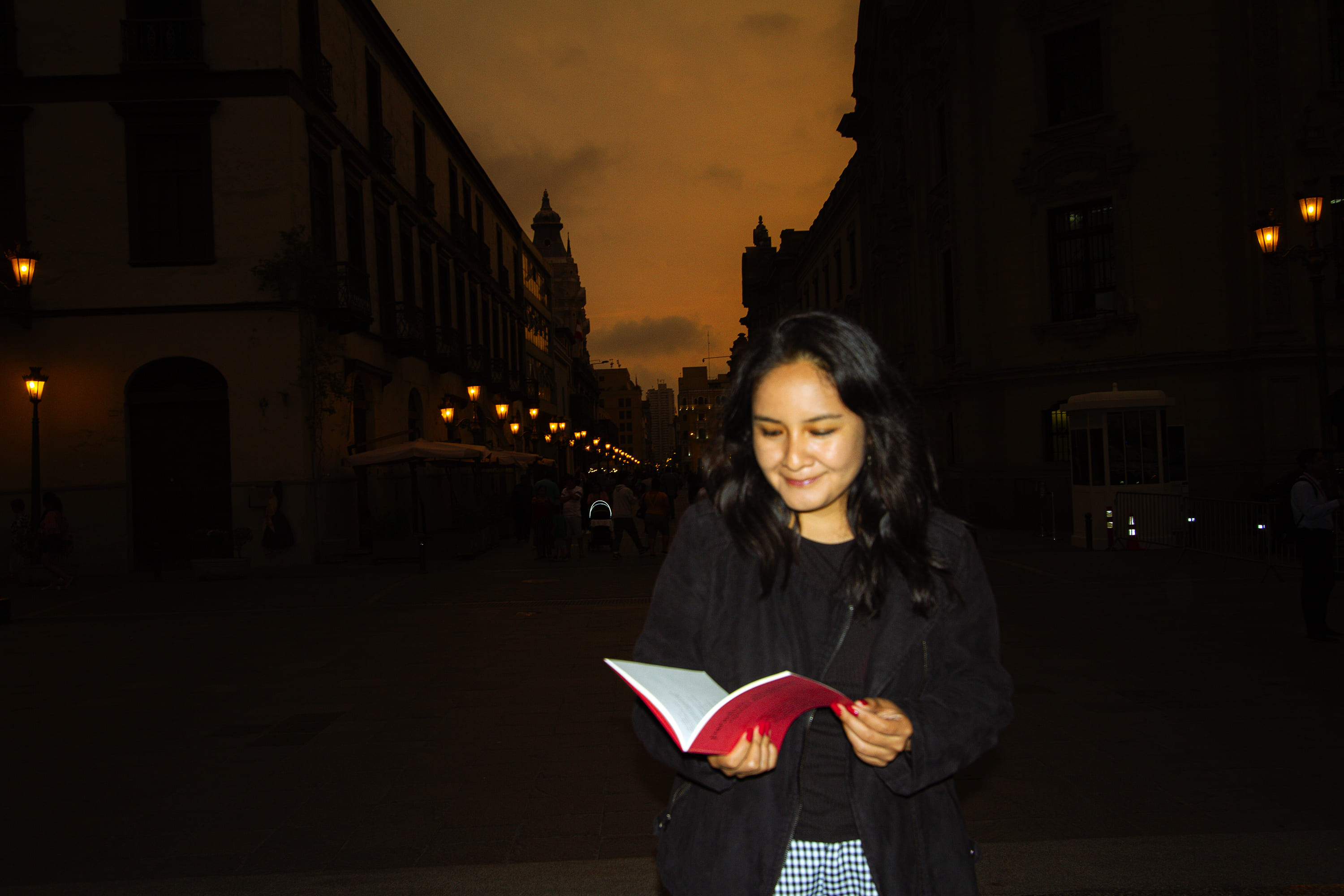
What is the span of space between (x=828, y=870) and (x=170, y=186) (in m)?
20.9

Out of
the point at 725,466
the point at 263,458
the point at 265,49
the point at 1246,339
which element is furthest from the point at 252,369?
the point at 1246,339

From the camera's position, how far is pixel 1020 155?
22.6 m

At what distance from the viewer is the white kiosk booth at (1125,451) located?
17562 mm

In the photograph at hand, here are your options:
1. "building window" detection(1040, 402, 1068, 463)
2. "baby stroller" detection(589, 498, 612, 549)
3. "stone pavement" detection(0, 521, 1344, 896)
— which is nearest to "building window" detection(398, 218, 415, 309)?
"baby stroller" detection(589, 498, 612, 549)

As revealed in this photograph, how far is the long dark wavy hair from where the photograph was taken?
2.00 meters

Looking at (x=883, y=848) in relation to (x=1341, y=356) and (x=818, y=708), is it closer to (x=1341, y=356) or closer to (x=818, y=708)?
(x=818, y=708)

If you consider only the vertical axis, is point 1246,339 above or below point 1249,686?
above

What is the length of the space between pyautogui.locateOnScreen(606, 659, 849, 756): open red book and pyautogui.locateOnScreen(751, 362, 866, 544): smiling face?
0.42 meters

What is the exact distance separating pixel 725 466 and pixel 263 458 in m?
18.7

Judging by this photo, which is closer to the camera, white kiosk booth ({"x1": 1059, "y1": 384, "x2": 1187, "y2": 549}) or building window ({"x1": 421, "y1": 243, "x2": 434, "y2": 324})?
white kiosk booth ({"x1": 1059, "y1": 384, "x2": 1187, "y2": 549})

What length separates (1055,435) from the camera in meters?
22.5

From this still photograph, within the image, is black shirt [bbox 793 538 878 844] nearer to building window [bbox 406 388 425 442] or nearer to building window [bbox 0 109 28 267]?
building window [bbox 0 109 28 267]

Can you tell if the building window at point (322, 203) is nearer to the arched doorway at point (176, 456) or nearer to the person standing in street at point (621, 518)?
the arched doorway at point (176, 456)

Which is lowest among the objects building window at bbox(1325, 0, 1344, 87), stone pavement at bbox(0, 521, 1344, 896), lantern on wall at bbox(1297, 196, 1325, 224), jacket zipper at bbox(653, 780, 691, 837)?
stone pavement at bbox(0, 521, 1344, 896)
